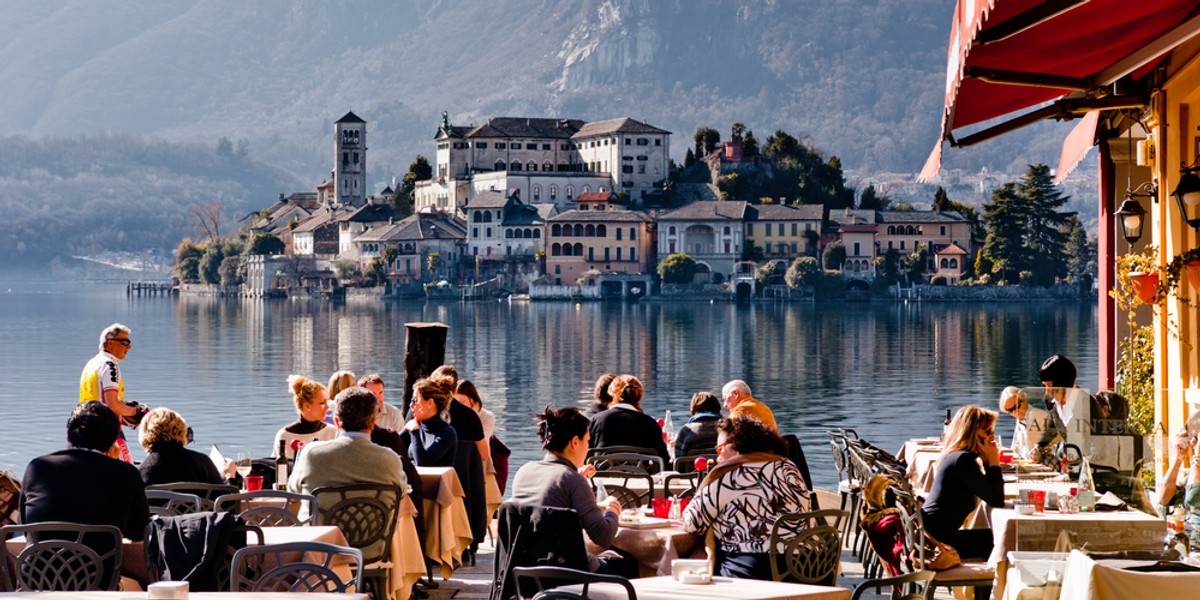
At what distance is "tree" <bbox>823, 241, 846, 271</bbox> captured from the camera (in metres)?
112

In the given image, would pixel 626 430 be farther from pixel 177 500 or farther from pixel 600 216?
pixel 600 216

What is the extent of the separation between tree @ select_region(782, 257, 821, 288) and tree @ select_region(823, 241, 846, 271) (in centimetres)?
112

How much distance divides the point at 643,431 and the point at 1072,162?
326 cm

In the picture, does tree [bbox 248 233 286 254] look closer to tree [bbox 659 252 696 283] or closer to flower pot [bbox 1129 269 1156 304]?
tree [bbox 659 252 696 283]

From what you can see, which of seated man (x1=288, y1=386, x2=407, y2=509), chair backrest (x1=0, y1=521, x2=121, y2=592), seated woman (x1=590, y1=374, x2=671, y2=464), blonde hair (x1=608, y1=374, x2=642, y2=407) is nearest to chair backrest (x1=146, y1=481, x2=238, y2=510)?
seated man (x1=288, y1=386, x2=407, y2=509)

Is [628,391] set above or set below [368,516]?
above

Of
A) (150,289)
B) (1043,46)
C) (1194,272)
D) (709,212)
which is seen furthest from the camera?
(150,289)

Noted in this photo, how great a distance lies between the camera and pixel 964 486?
563 centimetres

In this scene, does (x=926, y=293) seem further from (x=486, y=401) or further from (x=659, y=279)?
(x=486, y=401)

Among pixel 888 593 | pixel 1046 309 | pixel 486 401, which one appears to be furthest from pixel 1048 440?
pixel 1046 309

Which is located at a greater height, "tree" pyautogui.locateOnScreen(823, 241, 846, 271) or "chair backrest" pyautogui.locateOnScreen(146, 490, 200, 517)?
"tree" pyautogui.locateOnScreen(823, 241, 846, 271)

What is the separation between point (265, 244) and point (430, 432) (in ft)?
418

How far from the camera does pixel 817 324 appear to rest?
8581cm

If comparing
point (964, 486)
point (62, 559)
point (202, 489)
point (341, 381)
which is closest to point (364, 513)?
point (202, 489)
